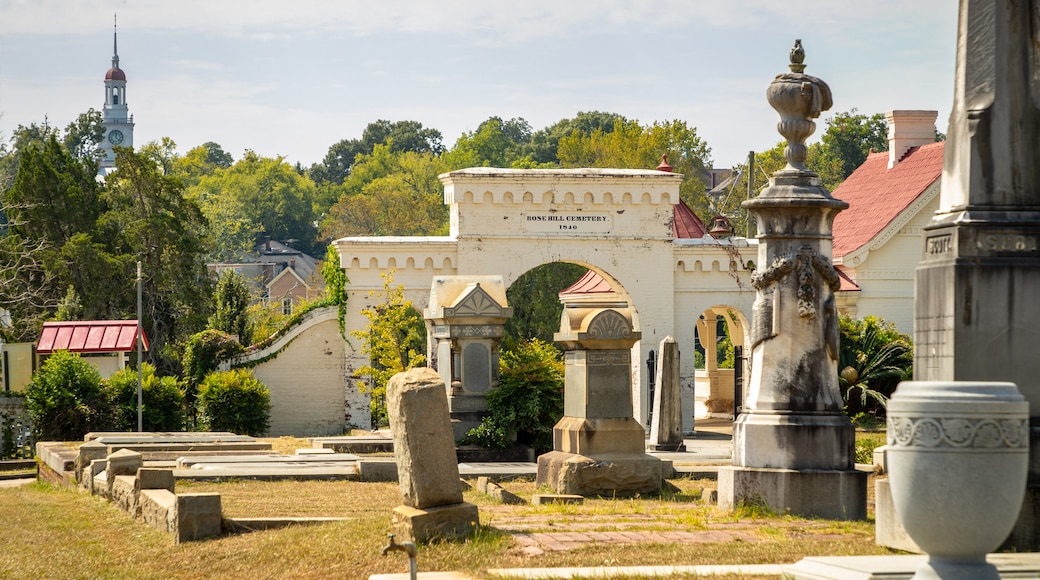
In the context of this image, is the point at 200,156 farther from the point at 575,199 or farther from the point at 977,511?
the point at 977,511

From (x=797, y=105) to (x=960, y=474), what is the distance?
7485mm

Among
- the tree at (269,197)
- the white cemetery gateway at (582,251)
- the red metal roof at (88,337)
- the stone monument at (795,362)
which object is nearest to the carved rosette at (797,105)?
the stone monument at (795,362)

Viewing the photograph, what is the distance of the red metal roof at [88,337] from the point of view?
1194 inches

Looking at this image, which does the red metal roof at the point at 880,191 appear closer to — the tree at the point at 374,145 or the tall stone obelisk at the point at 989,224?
the tall stone obelisk at the point at 989,224

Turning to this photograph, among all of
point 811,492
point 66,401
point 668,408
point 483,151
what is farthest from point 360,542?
point 483,151

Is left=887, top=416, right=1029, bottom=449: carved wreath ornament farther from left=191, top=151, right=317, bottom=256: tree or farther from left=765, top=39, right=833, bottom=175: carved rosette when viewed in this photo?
left=191, top=151, right=317, bottom=256: tree

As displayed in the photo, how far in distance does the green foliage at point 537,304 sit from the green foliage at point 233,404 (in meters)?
20.3

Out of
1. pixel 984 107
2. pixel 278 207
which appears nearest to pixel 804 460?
pixel 984 107

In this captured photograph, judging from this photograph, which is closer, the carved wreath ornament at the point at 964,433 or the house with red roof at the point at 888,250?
the carved wreath ornament at the point at 964,433

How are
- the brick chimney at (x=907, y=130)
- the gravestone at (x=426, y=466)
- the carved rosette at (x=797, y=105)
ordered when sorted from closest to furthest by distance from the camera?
the gravestone at (x=426, y=466) → the carved rosette at (x=797, y=105) → the brick chimney at (x=907, y=130)

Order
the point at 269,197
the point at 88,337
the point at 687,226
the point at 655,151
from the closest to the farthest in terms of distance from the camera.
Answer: the point at 88,337
the point at 687,226
the point at 655,151
the point at 269,197

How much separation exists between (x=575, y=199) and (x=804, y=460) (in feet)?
66.7

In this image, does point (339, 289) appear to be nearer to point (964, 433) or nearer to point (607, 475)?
point (607, 475)

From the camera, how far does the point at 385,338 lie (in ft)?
102
